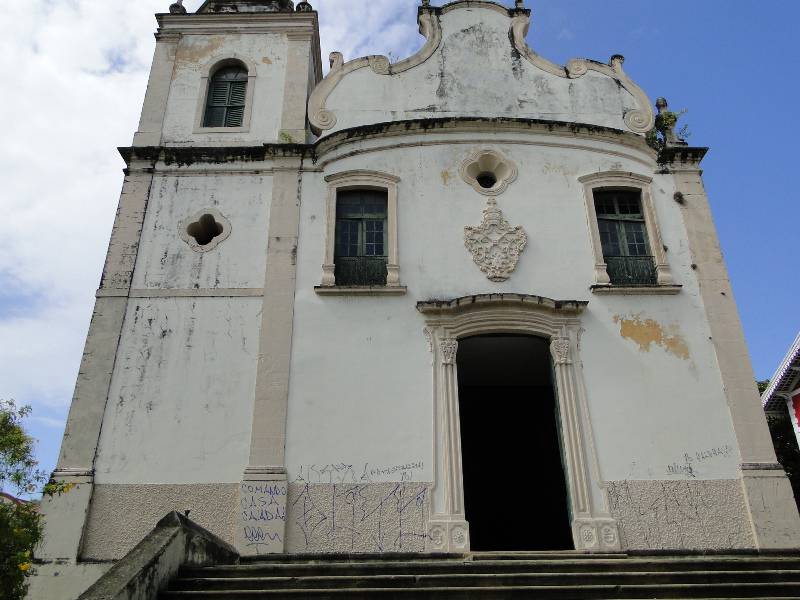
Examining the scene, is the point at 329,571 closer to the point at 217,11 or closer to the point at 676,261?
the point at 676,261

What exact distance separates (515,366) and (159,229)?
22.9ft

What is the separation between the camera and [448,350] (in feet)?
34.3

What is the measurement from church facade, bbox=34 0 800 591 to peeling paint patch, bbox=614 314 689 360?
0.11 ft

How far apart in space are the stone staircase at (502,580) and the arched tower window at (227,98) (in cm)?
869

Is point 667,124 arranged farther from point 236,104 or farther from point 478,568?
point 478,568

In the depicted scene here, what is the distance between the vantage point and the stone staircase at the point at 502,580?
655 centimetres

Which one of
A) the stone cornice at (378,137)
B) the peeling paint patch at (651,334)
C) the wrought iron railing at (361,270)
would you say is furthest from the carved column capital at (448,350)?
the stone cornice at (378,137)

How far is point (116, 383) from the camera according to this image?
1043 cm

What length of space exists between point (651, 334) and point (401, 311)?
12.8 feet

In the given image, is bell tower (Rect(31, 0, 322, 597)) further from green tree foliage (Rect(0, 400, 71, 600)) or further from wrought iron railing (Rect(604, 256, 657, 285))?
wrought iron railing (Rect(604, 256, 657, 285))

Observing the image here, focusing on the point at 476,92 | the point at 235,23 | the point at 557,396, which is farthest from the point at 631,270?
the point at 235,23

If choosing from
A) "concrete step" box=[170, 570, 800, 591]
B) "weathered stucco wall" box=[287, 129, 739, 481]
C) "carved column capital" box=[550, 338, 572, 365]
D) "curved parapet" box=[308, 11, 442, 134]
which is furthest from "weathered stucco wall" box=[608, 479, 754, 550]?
"curved parapet" box=[308, 11, 442, 134]

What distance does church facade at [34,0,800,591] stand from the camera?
9523mm

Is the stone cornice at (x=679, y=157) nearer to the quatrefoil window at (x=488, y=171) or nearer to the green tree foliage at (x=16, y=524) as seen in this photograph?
the quatrefoil window at (x=488, y=171)
